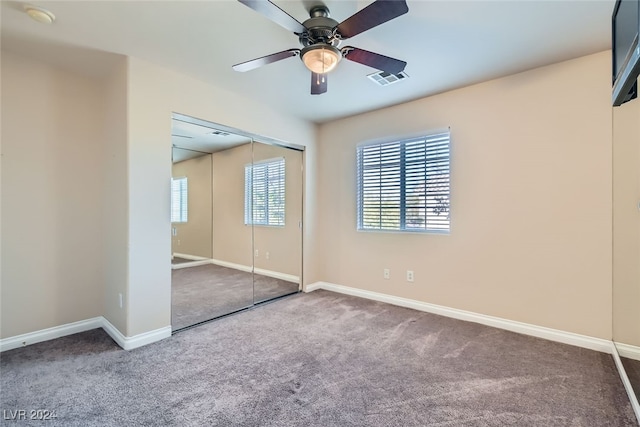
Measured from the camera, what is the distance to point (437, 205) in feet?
10.9

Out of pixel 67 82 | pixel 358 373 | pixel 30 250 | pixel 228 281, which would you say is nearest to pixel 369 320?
pixel 358 373

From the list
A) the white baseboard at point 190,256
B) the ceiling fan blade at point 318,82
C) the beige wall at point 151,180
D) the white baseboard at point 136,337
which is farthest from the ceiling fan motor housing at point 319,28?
the white baseboard at point 136,337

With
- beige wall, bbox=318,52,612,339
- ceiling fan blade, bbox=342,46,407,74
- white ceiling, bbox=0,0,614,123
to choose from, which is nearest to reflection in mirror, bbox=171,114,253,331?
white ceiling, bbox=0,0,614,123

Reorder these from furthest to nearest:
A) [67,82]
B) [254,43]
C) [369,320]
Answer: [369,320]
[67,82]
[254,43]

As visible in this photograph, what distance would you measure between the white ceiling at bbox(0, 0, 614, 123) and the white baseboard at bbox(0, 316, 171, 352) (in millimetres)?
2480

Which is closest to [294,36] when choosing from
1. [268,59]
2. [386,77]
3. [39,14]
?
[268,59]

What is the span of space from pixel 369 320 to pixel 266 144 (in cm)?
260

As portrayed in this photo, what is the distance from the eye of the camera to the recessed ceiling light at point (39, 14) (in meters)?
1.90

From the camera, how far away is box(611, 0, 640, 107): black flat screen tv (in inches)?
50.1

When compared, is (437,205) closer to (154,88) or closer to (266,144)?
(266,144)

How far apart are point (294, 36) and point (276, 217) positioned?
8.50ft

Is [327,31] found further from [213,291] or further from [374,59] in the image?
[213,291]

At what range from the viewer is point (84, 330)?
2881 millimetres

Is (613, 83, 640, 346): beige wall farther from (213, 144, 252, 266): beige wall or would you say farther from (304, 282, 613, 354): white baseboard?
(213, 144, 252, 266): beige wall
